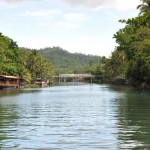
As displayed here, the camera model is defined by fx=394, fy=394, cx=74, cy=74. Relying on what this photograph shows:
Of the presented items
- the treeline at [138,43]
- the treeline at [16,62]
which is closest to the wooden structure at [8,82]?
the treeline at [16,62]

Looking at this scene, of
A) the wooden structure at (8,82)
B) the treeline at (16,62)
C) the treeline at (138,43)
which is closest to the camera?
the treeline at (138,43)

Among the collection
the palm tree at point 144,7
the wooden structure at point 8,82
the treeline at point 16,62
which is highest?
the palm tree at point 144,7

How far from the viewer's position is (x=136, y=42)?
69875 mm

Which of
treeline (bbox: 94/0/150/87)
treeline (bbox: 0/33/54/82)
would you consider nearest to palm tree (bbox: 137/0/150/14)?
treeline (bbox: 94/0/150/87)

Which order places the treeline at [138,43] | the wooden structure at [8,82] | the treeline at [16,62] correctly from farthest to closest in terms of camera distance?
1. the treeline at [16,62]
2. the wooden structure at [8,82]
3. the treeline at [138,43]

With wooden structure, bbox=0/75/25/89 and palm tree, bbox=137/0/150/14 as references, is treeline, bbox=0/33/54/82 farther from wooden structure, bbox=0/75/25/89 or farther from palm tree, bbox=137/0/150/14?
palm tree, bbox=137/0/150/14

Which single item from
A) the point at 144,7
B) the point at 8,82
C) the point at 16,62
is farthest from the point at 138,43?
the point at 16,62

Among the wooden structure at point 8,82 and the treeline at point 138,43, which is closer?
the treeline at point 138,43

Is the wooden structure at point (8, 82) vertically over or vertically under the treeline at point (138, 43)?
under

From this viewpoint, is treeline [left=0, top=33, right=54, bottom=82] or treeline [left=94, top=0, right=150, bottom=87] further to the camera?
treeline [left=0, top=33, right=54, bottom=82]

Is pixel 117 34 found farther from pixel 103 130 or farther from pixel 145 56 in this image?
pixel 103 130

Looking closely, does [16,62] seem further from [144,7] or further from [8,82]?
[144,7]

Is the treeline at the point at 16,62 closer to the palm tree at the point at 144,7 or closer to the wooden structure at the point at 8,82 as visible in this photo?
the wooden structure at the point at 8,82

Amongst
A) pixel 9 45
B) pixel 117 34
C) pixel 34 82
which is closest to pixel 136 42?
pixel 117 34
